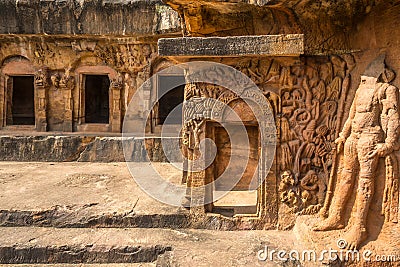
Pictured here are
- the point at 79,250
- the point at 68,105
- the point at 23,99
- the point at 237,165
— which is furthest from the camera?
the point at 23,99

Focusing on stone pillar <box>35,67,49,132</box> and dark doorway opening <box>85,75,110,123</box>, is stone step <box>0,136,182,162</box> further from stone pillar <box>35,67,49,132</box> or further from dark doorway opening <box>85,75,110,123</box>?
dark doorway opening <box>85,75,110,123</box>

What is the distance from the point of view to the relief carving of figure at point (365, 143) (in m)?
3.66

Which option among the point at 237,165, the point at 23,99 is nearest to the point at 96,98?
the point at 23,99

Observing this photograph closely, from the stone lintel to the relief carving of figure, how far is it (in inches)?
39.2

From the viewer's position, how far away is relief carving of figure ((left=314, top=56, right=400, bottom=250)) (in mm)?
3658

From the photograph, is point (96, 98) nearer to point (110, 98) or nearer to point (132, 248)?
point (110, 98)

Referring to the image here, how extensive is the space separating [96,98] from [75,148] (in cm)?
538

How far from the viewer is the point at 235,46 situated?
408cm

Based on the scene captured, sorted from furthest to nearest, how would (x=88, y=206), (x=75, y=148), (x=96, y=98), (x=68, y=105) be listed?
(x=96, y=98), (x=68, y=105), (x=75, y=148), (x=88, y=206)

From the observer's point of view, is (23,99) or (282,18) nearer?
(282,18)

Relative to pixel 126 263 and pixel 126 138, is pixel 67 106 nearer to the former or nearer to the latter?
pixel 126 138

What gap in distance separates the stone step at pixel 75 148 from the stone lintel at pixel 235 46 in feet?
14.5

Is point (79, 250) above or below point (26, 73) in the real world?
below

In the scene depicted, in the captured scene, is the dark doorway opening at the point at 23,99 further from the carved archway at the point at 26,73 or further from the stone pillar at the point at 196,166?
the stone pillar at the point at 196,166
